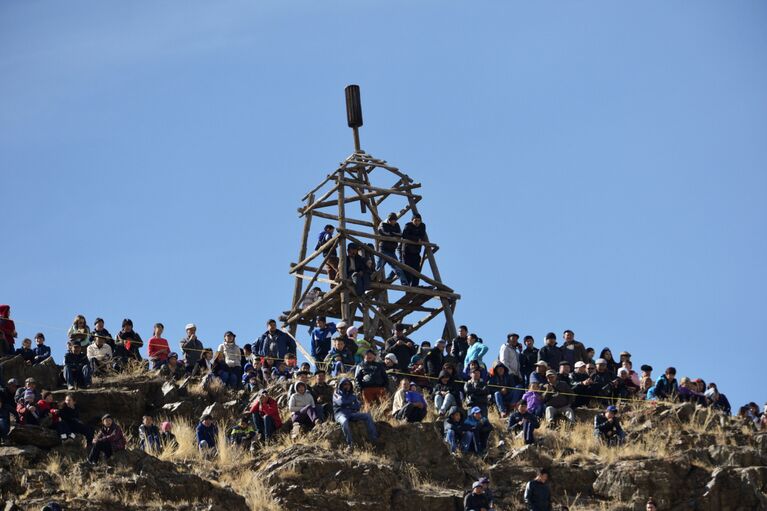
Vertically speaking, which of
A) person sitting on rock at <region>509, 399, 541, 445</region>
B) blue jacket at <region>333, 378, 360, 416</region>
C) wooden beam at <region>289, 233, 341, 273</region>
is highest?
wooden beam at <region>289, 233, 341, 273</region>

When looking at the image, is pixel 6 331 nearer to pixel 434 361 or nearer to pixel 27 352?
pixel 27 352

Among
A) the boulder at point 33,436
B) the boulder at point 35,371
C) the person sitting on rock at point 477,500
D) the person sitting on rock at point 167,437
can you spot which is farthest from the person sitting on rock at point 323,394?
the boulder at point 35,371

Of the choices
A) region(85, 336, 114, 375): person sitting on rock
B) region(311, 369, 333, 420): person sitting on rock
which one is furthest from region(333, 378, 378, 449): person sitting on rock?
region(85, 336, 114, 375): person sitting on rock

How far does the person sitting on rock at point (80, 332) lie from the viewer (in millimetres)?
36625

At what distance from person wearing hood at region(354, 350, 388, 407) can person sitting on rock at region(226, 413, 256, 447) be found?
87.3 inches

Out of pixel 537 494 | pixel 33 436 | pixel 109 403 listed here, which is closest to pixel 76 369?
pixel 109 403

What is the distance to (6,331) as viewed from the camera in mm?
36688

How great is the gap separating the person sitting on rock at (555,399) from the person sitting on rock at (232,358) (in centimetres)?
620

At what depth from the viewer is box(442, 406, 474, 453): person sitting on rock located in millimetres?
33031

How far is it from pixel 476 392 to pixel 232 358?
18.0 feet

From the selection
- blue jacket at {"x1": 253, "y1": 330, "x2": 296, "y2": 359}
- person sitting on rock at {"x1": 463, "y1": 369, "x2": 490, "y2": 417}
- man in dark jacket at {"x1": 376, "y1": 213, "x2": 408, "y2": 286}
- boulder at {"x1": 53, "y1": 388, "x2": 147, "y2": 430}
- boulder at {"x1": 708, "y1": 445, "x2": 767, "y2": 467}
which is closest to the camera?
person sitting on rock at {"x1": 463, "y1": 369, "x2": 490, "y2": 417}

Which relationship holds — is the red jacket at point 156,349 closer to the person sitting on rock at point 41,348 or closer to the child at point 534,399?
the person sitting on rock at point 41,348

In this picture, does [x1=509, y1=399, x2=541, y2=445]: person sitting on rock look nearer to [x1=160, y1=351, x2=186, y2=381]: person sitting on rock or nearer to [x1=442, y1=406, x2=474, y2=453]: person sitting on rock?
[x1=442, y1=406, x2=474, y2=453]: person sitting on rock

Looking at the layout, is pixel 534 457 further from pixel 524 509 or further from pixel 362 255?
pixel 362 255
